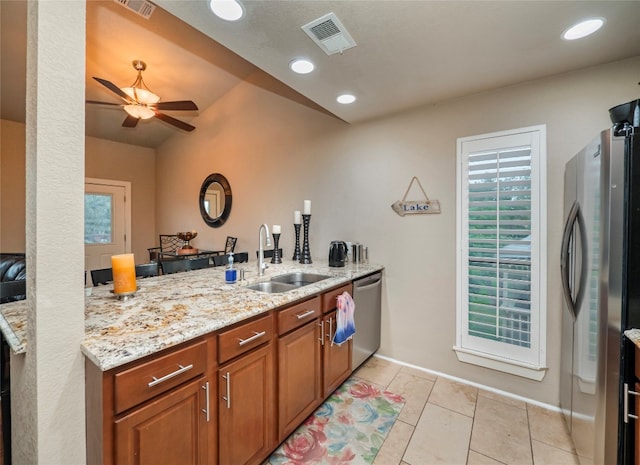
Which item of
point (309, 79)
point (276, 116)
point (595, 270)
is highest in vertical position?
point (276, 116)

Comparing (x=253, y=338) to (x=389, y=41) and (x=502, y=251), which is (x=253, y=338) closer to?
(x=389, y=41)

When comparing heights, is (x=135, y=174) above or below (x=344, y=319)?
above

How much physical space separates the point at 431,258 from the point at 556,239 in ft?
3.01

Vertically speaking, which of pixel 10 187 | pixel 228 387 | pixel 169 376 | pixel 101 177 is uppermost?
pixel 101 177

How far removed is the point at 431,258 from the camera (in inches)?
103

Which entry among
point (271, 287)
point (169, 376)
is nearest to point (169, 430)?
point (169, 376)

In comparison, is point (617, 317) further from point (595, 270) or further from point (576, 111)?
point (576, 111)

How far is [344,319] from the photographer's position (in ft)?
7.09

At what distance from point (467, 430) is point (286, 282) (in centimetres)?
168

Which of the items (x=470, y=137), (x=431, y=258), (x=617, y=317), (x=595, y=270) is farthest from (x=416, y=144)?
(x=617, y=317)

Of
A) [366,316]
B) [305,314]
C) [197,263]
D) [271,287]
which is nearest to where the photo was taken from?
[305,314]

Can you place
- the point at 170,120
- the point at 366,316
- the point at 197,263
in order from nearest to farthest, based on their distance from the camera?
1. the point at 366,316
2. the point at 197,263
3. the point at 170,120

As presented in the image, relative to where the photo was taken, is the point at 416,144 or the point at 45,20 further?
the point at 416,144

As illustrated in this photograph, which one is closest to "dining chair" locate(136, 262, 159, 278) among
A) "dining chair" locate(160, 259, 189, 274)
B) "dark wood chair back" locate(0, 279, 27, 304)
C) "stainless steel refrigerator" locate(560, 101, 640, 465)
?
"dining chair" locate(160, 259, 189, 274)
